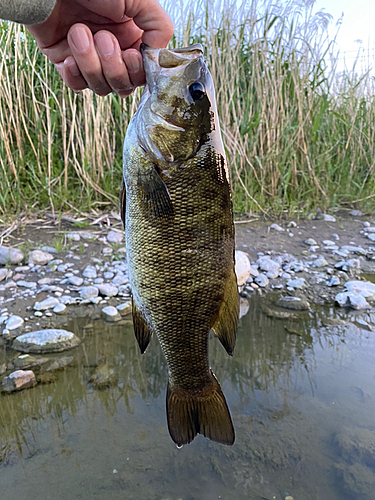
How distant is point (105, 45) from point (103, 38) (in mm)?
36

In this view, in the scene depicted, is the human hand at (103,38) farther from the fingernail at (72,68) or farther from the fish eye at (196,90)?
the fish eye at (196,90)

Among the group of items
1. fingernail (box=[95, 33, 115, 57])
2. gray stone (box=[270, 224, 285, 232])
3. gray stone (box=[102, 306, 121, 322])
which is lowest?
gray stone (box=[102, 306, 121, 322])

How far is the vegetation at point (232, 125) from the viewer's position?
483 cm

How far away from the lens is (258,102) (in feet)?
18.1

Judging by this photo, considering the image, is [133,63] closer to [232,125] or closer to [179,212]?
[179,212]

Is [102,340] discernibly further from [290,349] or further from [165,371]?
[290,349]

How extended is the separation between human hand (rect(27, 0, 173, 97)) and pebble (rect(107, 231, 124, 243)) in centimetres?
283

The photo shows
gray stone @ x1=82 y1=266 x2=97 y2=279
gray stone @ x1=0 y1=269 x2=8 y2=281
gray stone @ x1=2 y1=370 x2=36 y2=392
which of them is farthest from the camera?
gray stone @ x1=82 y1=266 x2=97 y2=279

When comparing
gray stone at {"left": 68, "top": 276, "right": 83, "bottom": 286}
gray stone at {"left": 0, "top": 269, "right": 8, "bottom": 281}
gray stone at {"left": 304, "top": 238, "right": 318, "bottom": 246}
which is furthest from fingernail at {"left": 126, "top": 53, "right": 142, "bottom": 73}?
gray stone at {"left": 304, "top": 238, "right": 318, "bottom": 246}

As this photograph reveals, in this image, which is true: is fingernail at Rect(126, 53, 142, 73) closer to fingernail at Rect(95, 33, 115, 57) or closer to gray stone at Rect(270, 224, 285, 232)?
fingernail at Rect(95, 33, 115, 57)

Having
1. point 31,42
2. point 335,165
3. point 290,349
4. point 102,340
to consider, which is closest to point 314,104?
point 335,165

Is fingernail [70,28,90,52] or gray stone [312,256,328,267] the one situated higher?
fingernail [70,28,90,52]

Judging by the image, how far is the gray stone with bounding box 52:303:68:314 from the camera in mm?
3357

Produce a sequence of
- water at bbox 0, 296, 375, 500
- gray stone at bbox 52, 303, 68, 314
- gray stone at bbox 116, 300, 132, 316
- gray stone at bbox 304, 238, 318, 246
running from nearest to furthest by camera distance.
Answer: water at bbox 0, 296, 375, 500 → gray stone at bbox 52, 303, 68, 314 → gray stone at bbox 116, 300, 132, 316 → gray stone at bbox 304, 238, 318, 246
